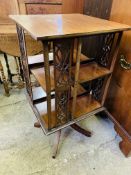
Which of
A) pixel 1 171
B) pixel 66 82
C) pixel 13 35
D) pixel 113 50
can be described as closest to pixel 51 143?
pixel 1 171

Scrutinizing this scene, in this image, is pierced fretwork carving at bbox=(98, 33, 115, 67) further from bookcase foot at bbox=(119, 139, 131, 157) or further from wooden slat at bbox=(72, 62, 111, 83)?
bookcase foot at bbox=(119, 139, 131, 157)

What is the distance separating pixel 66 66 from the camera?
2.88 feet

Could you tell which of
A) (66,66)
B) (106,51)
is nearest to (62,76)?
(66,66)

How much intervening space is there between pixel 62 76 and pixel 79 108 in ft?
1.55

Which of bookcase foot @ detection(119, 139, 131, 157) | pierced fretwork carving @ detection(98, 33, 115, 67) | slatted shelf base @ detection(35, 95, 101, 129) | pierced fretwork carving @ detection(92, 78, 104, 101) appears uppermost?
pierced fretwork carving @ detection(98, 33, 115, 67)

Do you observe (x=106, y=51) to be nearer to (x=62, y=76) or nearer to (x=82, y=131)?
(x=62, y=76)

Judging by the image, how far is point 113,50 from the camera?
1083mm

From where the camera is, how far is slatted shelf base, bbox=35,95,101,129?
3.79 feet

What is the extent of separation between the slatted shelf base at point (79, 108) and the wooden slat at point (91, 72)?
0.34 meters

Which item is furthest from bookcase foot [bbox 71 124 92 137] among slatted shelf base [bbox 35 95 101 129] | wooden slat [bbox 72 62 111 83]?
wooden slat [bbox 72 62 111 83]

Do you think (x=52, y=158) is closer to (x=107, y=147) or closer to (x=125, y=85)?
(x=107, y=147)

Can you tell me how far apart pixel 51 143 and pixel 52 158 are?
146 mm

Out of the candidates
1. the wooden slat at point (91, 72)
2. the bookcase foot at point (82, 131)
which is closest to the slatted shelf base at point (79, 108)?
the bookcase foot at point (82, 131)

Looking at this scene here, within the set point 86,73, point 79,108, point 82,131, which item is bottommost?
point 82,131
